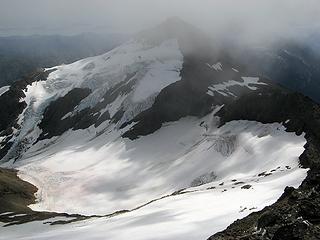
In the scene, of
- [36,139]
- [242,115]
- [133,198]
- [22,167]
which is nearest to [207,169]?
[133,198]

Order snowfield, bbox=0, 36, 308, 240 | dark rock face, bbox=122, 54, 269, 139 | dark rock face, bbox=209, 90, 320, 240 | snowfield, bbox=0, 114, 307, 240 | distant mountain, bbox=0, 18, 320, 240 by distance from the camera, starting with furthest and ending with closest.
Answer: dark rock face, bbox=122, 54, 269, 139 < snowfield, bbox=0, 36, 308, 240 < snowfield, bbox=0, 114, 307, 240 < distant mountain, bbox=0, 18, 320, 240 < dark rock face, bbox=209, 90, 320, 240

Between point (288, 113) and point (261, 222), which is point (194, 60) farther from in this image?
point (261, 222)

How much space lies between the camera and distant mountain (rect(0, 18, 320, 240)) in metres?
38.7

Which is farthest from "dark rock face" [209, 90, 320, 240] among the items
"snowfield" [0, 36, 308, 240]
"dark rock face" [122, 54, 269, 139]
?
"dark rock face" [122, 54, 269, 139]

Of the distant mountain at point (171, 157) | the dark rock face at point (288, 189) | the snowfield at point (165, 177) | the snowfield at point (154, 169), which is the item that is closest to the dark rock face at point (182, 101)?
the distant mountain at point (171, 157)

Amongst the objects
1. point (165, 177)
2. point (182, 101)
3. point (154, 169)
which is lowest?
point (165, 177)

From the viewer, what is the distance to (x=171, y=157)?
124 m

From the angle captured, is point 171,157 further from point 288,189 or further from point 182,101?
point 288,189

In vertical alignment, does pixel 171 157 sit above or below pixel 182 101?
below

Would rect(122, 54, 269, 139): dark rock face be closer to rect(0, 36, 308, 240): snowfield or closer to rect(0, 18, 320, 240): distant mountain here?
rect(0, 18, 320, 240): distant mountain

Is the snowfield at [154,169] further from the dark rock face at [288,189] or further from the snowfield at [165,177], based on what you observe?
the dark rock face at [288,189]

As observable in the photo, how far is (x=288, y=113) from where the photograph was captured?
111 metres

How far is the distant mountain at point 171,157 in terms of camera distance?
3866cm

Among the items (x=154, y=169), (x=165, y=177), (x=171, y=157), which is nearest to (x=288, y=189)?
(x=165, y=177)
